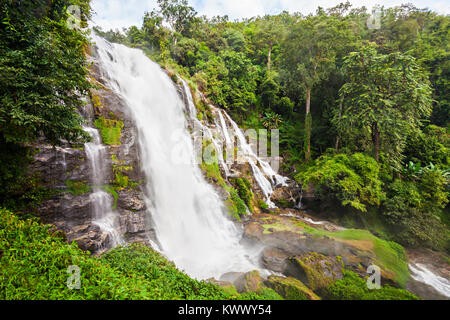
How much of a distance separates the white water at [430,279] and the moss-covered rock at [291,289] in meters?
5.29

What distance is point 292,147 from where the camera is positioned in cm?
1858

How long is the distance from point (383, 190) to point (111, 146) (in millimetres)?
15436

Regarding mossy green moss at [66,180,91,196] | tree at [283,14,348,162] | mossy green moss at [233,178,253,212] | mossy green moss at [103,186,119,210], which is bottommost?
mossy green moss at [233,178,253,212]

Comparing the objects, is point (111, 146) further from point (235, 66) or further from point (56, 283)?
point (235, 66)

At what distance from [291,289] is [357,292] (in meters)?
2.09

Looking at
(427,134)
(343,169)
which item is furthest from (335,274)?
(427,134)

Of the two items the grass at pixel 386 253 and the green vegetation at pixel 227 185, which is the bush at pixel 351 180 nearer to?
the grass at pixel 386 253

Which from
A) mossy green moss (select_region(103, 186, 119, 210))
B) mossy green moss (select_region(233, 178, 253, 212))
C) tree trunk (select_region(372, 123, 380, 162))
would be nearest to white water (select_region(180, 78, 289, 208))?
mossy green moss (select_region(233, 178, 253, 212))

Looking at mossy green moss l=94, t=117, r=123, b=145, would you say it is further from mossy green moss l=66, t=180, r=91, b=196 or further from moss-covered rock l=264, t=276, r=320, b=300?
moss-covered rock l=264, t=276, r=320, b=300

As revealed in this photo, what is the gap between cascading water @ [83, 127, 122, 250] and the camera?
22.6ft

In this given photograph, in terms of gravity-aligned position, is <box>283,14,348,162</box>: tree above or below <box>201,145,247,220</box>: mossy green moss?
above

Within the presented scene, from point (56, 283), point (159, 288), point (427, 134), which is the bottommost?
point (159, 288)

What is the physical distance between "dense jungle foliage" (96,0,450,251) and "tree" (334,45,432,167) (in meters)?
0.06

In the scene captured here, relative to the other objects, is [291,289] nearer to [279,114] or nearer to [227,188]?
[227,188]
